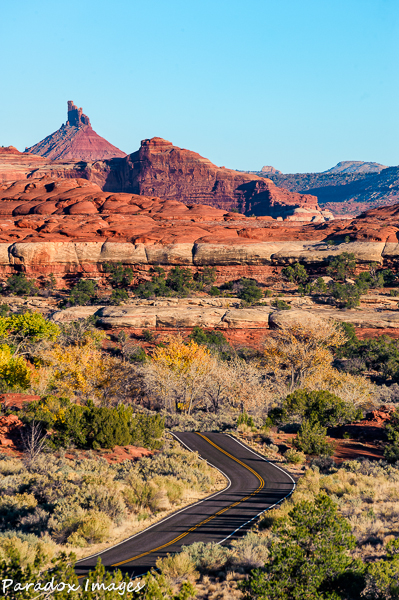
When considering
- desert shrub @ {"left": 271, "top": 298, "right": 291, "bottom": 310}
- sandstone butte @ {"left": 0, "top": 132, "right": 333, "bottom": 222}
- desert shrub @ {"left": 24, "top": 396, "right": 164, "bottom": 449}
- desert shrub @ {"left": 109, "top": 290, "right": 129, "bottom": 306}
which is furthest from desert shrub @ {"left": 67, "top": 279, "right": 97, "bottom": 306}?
sandstone butte @ {"left": 0, "top": 132, "right": 333, "bottom": 222}

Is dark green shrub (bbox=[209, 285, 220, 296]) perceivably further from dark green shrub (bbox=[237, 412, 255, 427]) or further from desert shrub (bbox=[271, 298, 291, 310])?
dark green shrub (bbox=[237, 412, 255, 427])

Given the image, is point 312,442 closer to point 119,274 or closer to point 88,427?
point 88,427

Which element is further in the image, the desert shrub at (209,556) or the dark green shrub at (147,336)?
the dark green shrub at (147,336)

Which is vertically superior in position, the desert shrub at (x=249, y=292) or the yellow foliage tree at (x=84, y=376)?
the desert shrub at (x=249, y=292)

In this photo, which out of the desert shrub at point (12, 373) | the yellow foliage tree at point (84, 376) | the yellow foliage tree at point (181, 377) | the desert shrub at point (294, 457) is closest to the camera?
the desert shrub at point (294, 457)

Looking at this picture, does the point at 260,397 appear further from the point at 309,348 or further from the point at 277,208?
the point at 277,208

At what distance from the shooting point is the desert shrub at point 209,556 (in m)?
10.3

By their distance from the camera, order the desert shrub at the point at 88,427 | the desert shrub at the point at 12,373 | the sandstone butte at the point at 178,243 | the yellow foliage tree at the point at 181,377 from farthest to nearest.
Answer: the sandstone butte at the point at 178,243 < the yellow foliage tree at the point at 181,377 < the desert shrub at the point at 12,373 < the desert shrub at the point at 88,427

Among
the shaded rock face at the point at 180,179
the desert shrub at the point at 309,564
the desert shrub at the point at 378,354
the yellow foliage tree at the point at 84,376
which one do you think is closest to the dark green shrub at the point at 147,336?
the yellow foliage tree at the point at 84,376

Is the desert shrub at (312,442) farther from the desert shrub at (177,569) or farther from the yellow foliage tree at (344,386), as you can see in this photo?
the desert shrub at (177,569)

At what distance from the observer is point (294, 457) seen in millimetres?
Result: 20062

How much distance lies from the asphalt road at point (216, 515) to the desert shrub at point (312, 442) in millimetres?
2117

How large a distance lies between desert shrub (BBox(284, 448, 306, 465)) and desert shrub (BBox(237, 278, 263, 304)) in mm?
36989

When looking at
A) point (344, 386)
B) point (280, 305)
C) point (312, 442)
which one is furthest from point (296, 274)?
point (312, 442)
